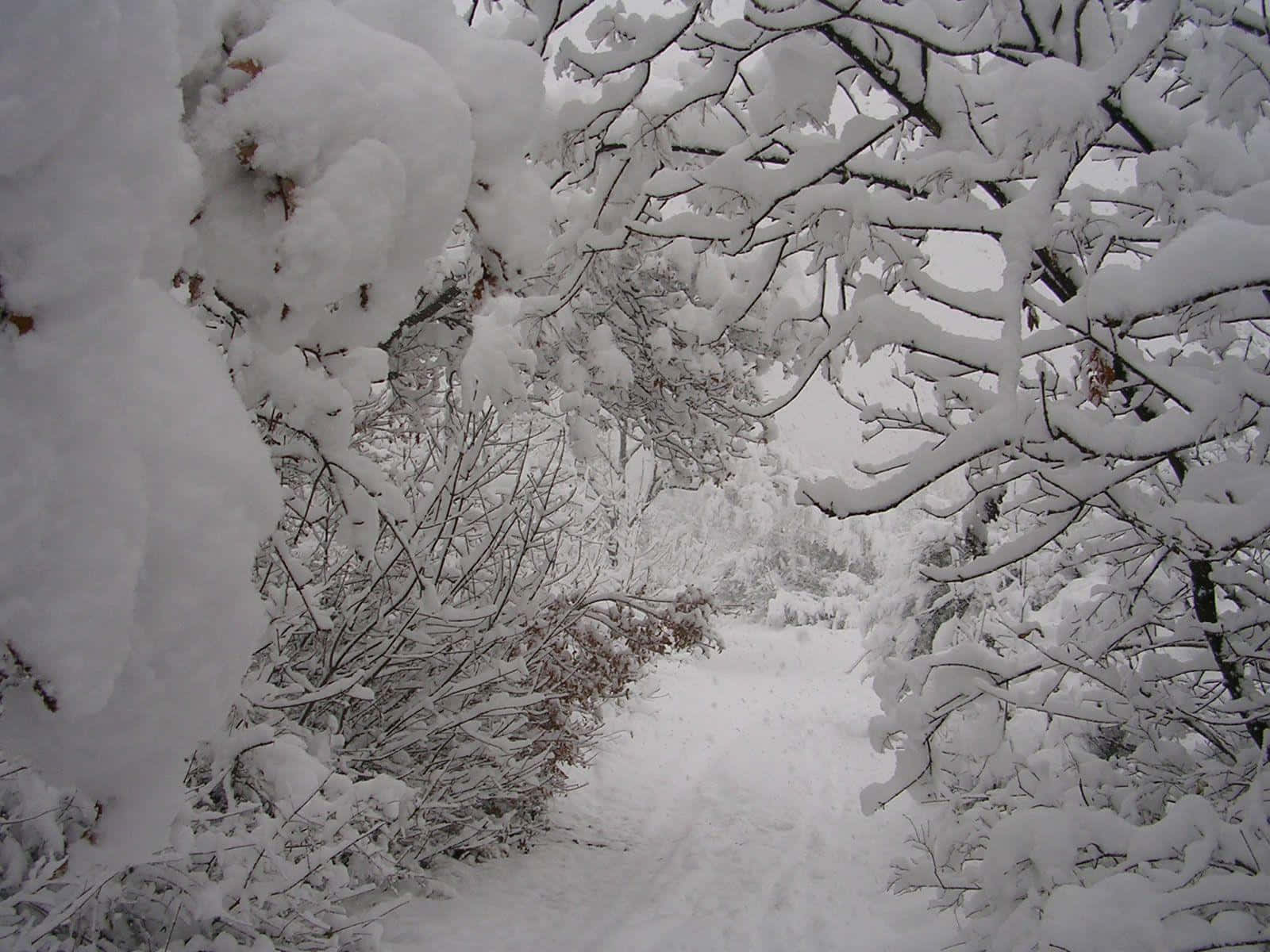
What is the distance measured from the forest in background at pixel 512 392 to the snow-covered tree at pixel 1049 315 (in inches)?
0.7

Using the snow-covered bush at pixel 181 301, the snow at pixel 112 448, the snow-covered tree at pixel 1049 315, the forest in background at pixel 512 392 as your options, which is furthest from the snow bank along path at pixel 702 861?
the snow at pixel 112 448

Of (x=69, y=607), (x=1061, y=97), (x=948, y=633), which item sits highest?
(x=1061, y=97)

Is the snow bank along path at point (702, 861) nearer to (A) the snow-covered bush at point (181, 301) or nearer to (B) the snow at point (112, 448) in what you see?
(A) the snow-covered bush at point (181, 301)

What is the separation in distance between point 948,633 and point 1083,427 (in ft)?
13.5

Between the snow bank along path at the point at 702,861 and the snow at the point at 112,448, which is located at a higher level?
the snow at the point at 112,448

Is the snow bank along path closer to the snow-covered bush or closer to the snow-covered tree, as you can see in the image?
the snow-covered tree

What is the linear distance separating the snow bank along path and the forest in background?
22.1 inches

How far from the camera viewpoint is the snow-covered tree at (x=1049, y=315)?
1923 millimetres

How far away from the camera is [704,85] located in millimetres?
2551

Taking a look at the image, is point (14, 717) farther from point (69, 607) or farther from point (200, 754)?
point (200, 754)

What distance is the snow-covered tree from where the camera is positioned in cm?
192

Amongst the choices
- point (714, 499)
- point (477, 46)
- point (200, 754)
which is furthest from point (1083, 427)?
Answer: point (714, 499)

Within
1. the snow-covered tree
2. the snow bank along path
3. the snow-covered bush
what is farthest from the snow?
the snow bank along path

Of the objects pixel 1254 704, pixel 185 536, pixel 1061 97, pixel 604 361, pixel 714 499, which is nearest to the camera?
pixel 185 536
